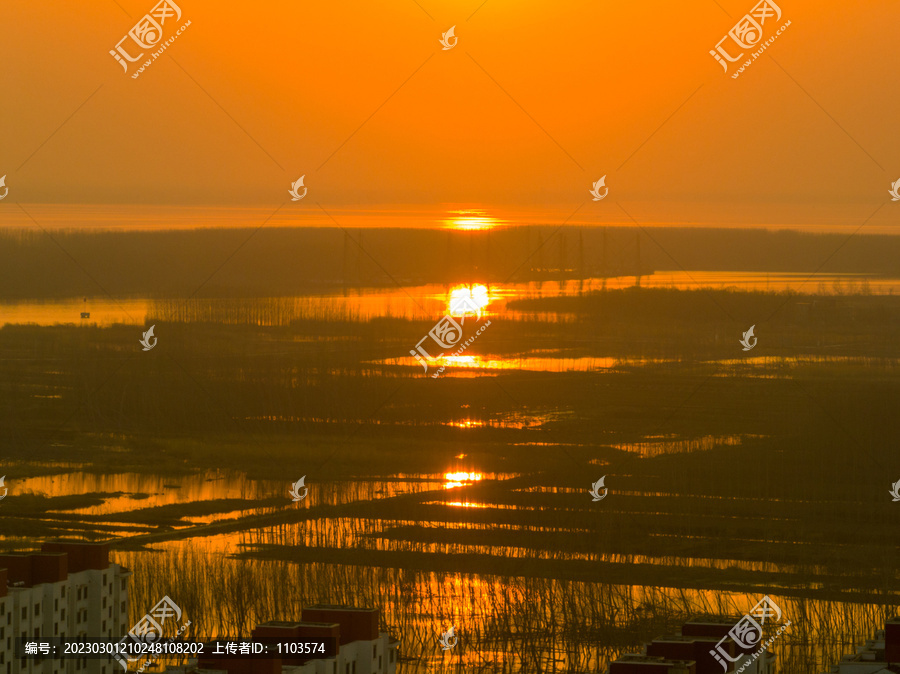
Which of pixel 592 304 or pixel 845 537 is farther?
→ pixel 592 304

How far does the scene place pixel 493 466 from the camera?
50.2 m

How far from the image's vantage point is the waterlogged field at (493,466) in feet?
111

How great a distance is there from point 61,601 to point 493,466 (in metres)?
27.4

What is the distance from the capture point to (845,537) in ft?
134

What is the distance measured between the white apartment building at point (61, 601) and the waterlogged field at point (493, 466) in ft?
16.4

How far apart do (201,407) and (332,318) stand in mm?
17565

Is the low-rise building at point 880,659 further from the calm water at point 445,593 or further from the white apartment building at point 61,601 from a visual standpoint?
the white apartment building at point 61,601

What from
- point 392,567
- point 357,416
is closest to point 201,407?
point 357,416

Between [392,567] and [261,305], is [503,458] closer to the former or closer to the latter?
[392,567]

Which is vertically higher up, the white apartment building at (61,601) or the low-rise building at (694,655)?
the white apartment building at (61,601)
